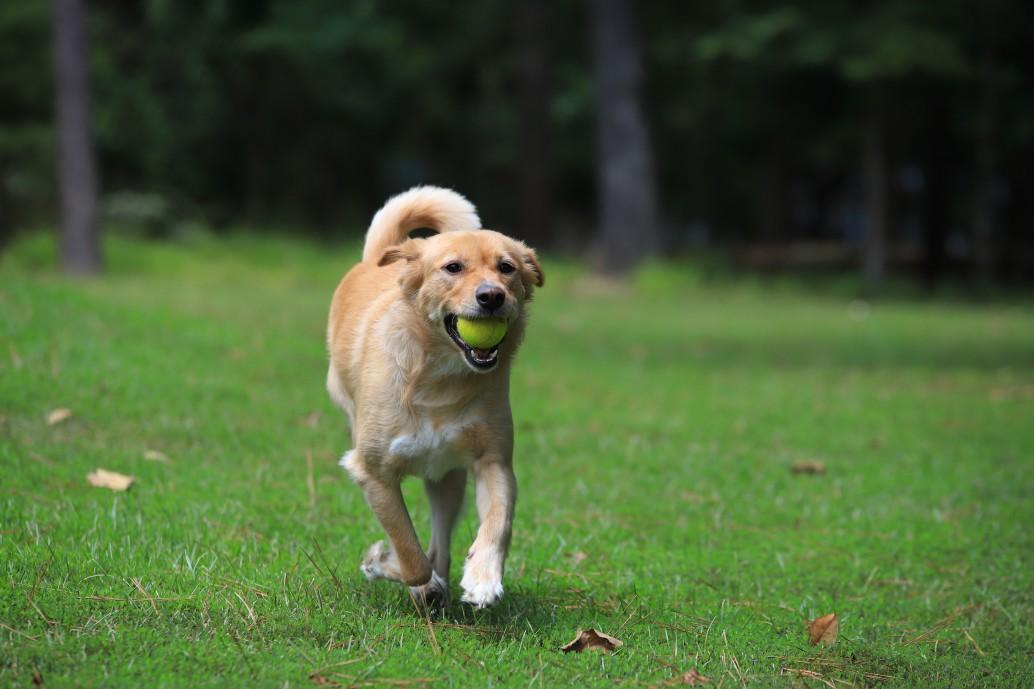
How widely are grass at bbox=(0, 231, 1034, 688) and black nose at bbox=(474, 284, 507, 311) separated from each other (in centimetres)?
119

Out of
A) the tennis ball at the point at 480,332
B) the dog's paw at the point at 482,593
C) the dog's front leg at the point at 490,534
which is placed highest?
the tennis ball at the point at 480,332

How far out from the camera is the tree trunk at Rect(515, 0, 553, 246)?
29828mm

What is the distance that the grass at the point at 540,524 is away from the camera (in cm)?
394

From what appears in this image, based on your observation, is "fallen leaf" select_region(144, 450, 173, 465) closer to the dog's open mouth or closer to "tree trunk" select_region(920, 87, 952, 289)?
the dog's open mouth

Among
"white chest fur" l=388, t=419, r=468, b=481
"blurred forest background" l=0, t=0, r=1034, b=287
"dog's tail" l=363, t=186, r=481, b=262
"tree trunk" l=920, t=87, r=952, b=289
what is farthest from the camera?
"tree trunk" l=920, t=87, r=952, b=289

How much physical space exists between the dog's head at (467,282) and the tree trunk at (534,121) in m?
25.9

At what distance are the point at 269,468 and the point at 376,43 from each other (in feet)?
91.2

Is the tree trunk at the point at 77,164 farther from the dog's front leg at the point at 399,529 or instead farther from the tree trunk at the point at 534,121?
the dog's front leg at the point at 399,529

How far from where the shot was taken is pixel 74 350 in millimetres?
8117

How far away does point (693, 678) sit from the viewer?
3.92 metres

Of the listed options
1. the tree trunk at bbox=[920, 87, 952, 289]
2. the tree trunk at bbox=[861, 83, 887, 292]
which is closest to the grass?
the tree trunk at bbox=[861, 83, 887, 292]

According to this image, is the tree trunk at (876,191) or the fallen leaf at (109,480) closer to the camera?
the fallen leaf at (109,480)

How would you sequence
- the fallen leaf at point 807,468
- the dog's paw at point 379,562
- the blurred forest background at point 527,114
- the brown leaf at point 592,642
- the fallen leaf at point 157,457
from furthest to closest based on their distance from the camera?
the blurred forest background at point 527,114, the fallen leaf at point 807,468, the fallen leaf at point 157,457, the dog's paw at point 379,562, the brown leaf at point 592,642

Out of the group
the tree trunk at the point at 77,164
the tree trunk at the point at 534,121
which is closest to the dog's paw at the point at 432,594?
the tree trunk at the point at 77,164
